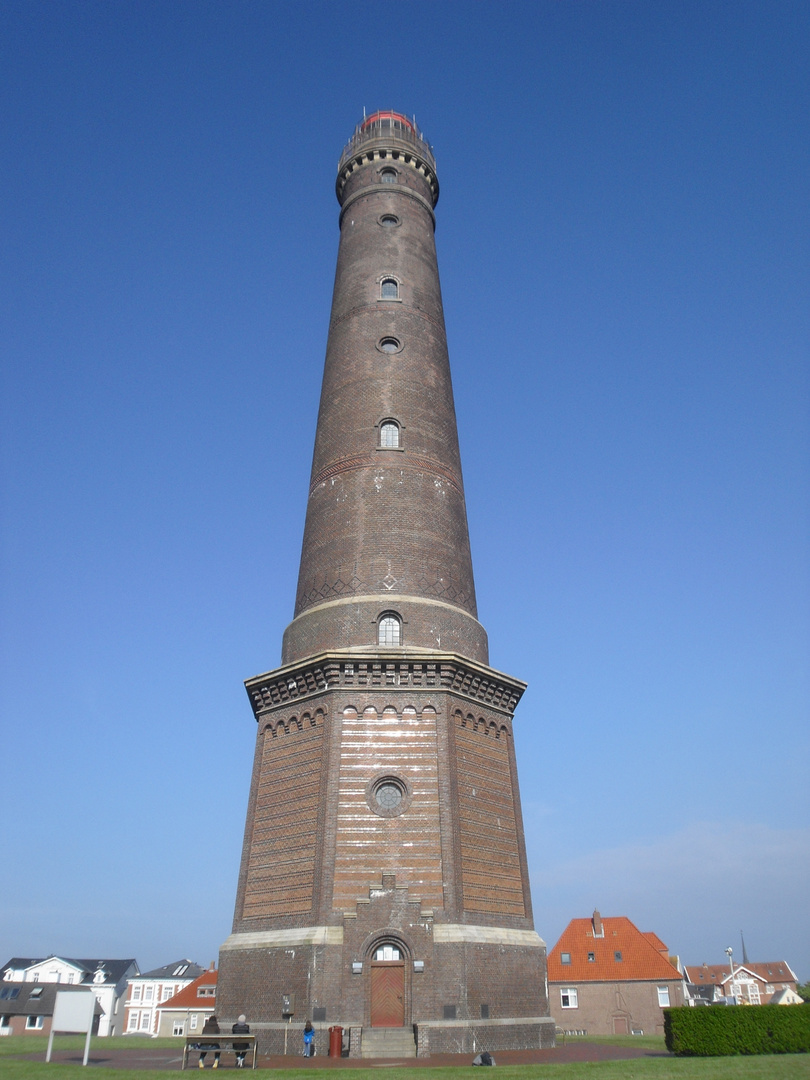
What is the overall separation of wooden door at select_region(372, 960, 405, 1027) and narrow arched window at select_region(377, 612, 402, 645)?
8.14 meters

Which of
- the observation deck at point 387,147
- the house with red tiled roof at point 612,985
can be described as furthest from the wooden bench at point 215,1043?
the house with red tiled roof at point 612,985

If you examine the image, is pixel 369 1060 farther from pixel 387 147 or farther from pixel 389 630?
pixel 387 147

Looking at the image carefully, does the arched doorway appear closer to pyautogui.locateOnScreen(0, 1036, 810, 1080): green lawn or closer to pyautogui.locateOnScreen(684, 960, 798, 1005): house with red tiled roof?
pyautogui.locateOnScreen(0, 1036, 810, 1080): green lawn

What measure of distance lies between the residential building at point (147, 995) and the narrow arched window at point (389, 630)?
66441 mm

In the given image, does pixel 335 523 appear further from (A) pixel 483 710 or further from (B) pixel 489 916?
(B) pixel 489 916

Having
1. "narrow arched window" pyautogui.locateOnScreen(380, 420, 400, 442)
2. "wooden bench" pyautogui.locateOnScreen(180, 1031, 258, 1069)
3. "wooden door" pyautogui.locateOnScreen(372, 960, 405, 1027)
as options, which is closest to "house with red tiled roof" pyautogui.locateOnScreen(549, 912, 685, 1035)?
"wooden door" pyautogui.locateOnScreen(372, 960, 405, 1027)

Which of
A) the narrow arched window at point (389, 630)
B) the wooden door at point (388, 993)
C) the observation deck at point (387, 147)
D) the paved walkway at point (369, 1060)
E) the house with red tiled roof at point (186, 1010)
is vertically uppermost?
the observation deck at point (387, 147)

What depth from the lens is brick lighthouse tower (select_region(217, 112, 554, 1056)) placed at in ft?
65.2

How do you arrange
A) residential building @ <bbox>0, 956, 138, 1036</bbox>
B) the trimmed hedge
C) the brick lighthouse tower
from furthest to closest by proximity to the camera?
residential building @ <bbox>0, 956, 138, 1036</bbox>, the brick lighthouse tower, the trimmed hedge

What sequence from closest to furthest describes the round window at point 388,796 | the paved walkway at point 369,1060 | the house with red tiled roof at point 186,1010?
the paved walkway at point 369,1060 < the round window at point 388,796 < the house with red tiled roof at point 186,1010

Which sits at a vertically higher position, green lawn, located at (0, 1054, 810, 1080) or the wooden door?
the wooden door

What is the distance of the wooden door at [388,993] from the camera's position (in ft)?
64.3

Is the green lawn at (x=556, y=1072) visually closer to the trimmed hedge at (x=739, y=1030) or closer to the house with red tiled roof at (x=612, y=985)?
the trimmed hedge at (x=739, y=1030)

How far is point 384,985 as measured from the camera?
781 inches
